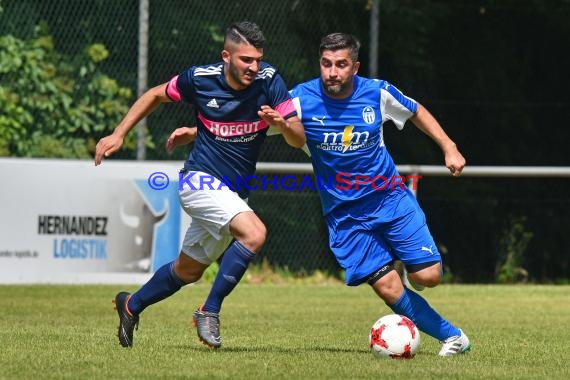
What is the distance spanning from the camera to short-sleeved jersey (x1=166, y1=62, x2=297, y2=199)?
23.6 feet

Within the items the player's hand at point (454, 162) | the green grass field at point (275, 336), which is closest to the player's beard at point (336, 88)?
the player's hand at point (454, 162)

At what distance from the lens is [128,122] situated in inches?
284

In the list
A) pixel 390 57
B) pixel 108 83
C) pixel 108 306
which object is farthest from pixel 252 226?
pixel 390 57

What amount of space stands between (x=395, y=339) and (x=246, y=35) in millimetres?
1915

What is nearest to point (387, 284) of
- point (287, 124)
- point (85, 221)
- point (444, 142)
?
point (444, 142)

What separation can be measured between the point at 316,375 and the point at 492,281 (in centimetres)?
942

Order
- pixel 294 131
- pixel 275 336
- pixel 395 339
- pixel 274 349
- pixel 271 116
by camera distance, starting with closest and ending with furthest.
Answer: pixel 271 116 → pixel 395 339 → pixel 294 131 → pixel 274 349 → pixel 275 336

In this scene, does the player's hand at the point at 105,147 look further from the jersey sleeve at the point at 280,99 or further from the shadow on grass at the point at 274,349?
the shadow on grass at the point at 274,349

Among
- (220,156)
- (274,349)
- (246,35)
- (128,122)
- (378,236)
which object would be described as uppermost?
(246,35)

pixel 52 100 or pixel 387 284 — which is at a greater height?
pixel 387 284

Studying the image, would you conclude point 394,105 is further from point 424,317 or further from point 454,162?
point 424,317

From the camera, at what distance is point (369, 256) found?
7293 mm

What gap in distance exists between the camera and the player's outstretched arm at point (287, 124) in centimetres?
672

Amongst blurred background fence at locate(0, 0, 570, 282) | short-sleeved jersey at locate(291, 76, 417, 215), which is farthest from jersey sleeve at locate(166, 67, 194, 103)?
blurred background fence at locate(0, 0, 570, 282)
